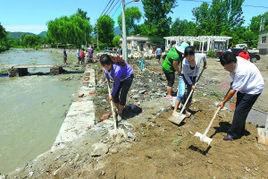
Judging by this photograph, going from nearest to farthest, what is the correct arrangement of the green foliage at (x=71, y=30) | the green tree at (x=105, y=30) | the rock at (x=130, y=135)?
the rock at (x=130, y=135), the green tree at (x=105, y=30), the green foliage at (x=71, y=30)

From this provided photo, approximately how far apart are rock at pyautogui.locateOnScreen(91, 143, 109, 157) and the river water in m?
1.95

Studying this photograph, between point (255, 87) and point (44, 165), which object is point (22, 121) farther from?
point (255, 87)

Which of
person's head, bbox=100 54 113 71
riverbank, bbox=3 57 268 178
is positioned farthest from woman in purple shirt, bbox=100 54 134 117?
riverbank, bbox=3 57 268 178

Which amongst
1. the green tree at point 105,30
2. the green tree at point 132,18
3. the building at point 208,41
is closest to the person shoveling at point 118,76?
the building at point 208,41

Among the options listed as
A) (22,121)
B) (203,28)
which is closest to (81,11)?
(203,28)

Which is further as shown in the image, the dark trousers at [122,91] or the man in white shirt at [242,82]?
the dark trousers at [122,91]

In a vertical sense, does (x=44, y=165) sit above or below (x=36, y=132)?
above

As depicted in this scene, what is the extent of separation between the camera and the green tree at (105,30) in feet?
195

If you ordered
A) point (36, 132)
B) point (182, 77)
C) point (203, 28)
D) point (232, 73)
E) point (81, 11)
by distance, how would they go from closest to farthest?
point (232, 73) < point (182, 77) < point (36, 132) < point (203, 28) < point (81, 11)

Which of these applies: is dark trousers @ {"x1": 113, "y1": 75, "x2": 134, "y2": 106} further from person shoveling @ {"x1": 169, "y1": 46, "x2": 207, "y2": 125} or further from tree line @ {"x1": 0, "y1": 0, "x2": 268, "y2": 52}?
tree line @ {"x1": 0, "y1": 0, "x2": 268, "y2": 52}

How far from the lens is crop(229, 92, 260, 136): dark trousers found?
447 cm

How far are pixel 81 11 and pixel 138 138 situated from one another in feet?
273

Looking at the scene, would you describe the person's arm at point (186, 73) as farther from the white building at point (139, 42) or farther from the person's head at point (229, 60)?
the white building at point (139, 42)

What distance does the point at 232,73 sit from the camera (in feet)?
14.2
